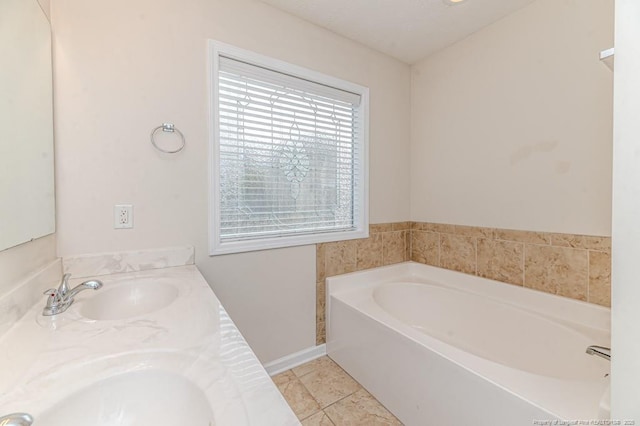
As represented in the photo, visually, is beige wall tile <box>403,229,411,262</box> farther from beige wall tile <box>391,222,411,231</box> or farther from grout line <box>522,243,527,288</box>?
grout line <box>522,243,527,288</box>

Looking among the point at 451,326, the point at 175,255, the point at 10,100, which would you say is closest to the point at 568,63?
the point at 451,326

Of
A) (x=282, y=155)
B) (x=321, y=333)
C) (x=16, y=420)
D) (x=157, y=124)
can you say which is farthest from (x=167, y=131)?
(x=321, y=333)

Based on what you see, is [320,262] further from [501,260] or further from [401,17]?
[401,17]

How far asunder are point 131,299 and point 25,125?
2.62ft

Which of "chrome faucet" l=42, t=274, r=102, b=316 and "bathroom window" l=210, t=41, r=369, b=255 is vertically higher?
"bathroom window" l=210, t=41, r=369, b=255

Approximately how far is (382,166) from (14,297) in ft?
7.52

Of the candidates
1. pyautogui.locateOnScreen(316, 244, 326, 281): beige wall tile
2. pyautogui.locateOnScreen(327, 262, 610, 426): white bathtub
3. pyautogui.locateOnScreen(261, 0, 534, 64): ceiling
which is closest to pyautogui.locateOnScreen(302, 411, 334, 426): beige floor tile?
pyautogui.locateOnScreen(327, 262, 610, 426): white bathtub

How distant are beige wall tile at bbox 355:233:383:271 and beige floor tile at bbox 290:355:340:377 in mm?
737

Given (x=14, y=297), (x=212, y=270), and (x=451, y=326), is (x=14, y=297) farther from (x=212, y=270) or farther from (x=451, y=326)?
(x=451, y=326)

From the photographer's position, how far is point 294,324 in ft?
6.40

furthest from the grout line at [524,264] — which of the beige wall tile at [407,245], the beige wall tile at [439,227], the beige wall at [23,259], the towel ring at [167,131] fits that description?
the beige wall at [23,259]

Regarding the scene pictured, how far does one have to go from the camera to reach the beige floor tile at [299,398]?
1.53m

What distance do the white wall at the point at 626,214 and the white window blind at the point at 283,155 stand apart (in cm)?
160

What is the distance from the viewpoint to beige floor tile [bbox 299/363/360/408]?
164cm
